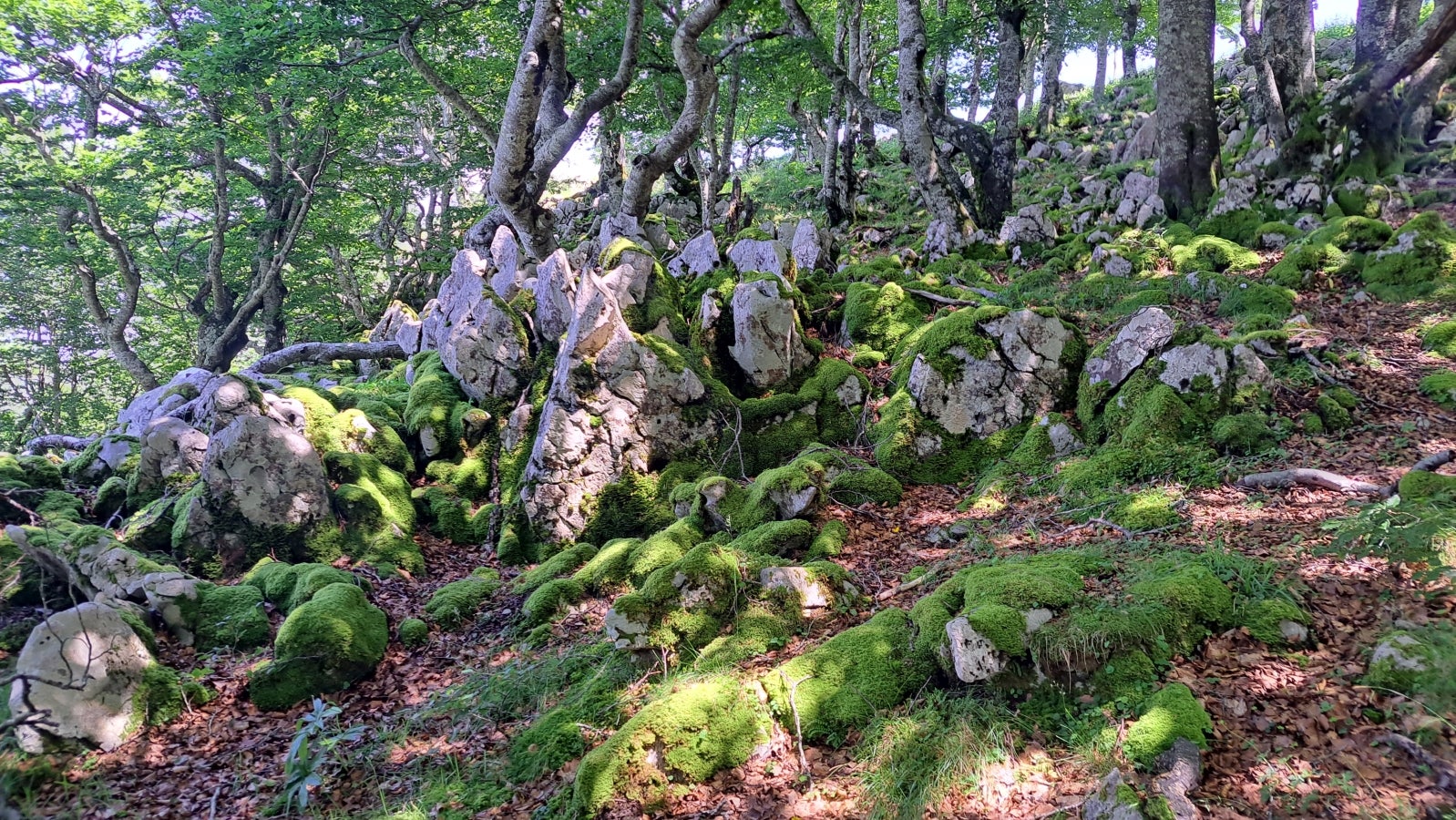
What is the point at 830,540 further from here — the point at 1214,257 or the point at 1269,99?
the point at 1269,99

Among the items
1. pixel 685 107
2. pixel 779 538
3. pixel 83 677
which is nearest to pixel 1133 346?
pixel 779 538

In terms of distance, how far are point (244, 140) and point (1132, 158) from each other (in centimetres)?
2190

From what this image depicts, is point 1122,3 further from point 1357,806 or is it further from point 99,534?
point 99,534

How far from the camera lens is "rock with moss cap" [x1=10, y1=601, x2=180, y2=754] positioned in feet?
16.7

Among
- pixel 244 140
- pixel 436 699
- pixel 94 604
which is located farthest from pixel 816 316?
pixel 244 140

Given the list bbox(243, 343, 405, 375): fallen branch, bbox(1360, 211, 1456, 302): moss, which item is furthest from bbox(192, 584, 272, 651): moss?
bbox(1360, 211, 1456, 302): moss

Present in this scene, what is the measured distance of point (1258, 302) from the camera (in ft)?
27.6

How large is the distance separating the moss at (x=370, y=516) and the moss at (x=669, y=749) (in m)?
5.11

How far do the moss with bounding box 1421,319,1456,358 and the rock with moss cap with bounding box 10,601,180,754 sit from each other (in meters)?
12.5

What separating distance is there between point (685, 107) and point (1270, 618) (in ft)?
33.6

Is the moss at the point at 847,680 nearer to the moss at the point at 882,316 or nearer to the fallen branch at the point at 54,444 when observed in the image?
the moss at the point at 882,316

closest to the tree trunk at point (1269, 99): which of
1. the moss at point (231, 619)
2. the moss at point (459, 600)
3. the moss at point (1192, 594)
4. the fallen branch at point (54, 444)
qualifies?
the moss at point (1192, 594)

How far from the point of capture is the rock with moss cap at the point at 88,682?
16.7ft

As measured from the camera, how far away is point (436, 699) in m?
5.91
